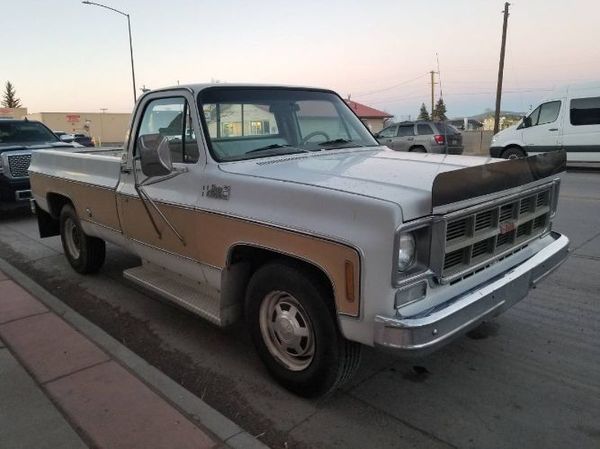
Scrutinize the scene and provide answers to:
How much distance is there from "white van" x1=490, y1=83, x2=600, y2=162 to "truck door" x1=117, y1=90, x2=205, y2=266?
13.6 meters

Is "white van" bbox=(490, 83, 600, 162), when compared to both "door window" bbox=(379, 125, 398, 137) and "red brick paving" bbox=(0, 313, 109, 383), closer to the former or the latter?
"door window" bbox=(379, 125, 398, 137)

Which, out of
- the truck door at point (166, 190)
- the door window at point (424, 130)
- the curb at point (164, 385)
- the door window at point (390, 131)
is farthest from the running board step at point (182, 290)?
the door window at point (390, 131)

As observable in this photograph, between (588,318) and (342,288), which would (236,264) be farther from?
(588,318)

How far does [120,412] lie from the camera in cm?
310

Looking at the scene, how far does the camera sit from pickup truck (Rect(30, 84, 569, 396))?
268 centimetres

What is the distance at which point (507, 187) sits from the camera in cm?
320

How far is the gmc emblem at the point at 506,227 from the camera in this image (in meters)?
3.27

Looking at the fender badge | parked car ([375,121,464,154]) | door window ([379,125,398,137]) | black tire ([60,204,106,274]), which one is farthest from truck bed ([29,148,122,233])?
door window ([379,125,398,137])

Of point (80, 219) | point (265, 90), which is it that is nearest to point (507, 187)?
point (265, 90)

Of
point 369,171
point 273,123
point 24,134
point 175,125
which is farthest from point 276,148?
point 24,134

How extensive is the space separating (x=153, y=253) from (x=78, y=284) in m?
1.95

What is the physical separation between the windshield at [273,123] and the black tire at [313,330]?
→ 1.02 meters

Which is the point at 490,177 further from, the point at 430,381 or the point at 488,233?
the point at 430,381

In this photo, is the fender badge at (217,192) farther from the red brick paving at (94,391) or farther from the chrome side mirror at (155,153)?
the red brick paving at (94,391)
